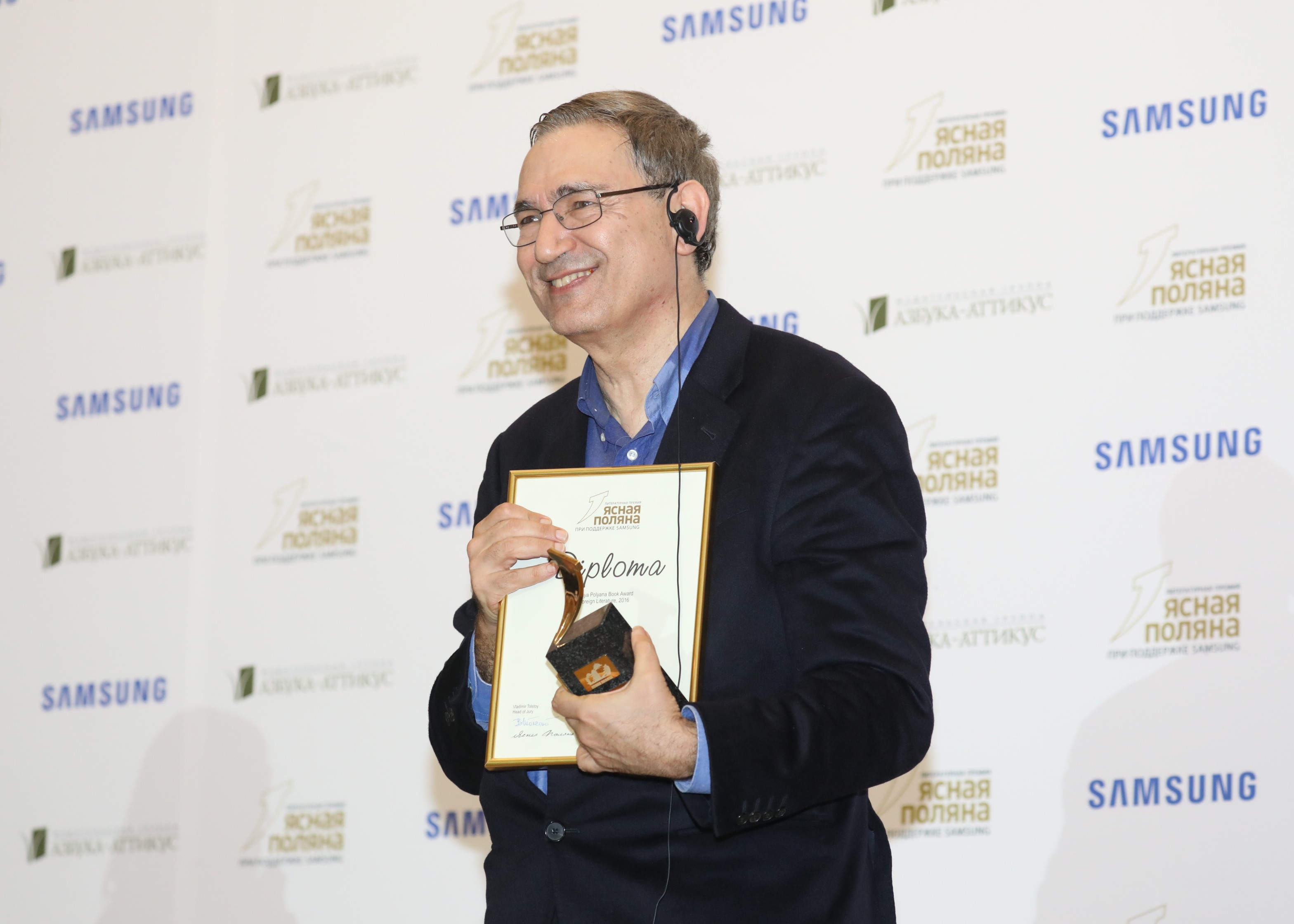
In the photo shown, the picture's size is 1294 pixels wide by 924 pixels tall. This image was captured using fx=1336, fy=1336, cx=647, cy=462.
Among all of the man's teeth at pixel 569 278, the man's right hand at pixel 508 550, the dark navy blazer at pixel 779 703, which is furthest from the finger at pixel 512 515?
the man's teeth at pixel 569 278

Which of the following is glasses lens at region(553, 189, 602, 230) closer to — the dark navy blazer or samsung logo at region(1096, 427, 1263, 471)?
the dark navy blazer

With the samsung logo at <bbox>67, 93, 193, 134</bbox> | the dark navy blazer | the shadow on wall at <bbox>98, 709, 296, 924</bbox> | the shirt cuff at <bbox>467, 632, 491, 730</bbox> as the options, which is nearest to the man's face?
the dark navy blazer

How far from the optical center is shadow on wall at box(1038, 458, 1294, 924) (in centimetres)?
357

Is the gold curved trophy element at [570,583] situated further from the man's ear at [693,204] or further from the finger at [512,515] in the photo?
the man's ear at [693,204]

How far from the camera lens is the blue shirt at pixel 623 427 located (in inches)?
92.3

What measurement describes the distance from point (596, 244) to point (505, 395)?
2264 mm

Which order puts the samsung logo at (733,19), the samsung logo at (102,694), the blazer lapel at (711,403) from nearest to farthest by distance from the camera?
the blazer lapel at (711,403) → the samsung logo at (733,19) → the samsung logo at (102,694)

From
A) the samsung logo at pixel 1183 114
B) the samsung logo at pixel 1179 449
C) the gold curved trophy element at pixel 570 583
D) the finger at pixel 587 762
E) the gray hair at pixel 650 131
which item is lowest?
the finger at pixel 587 762

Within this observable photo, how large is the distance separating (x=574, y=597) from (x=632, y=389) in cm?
55

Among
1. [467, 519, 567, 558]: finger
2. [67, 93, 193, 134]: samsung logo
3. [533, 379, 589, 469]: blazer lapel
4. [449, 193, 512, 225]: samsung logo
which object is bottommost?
[467, 519, 567, 558]: finger

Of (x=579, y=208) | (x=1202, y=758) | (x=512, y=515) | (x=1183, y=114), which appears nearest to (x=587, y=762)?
(x=512, y=515)

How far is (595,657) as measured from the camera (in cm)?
184

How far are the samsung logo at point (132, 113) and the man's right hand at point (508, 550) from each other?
12.2ft

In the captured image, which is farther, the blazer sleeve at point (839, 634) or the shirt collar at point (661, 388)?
the shirt collar at point (661, 388)
